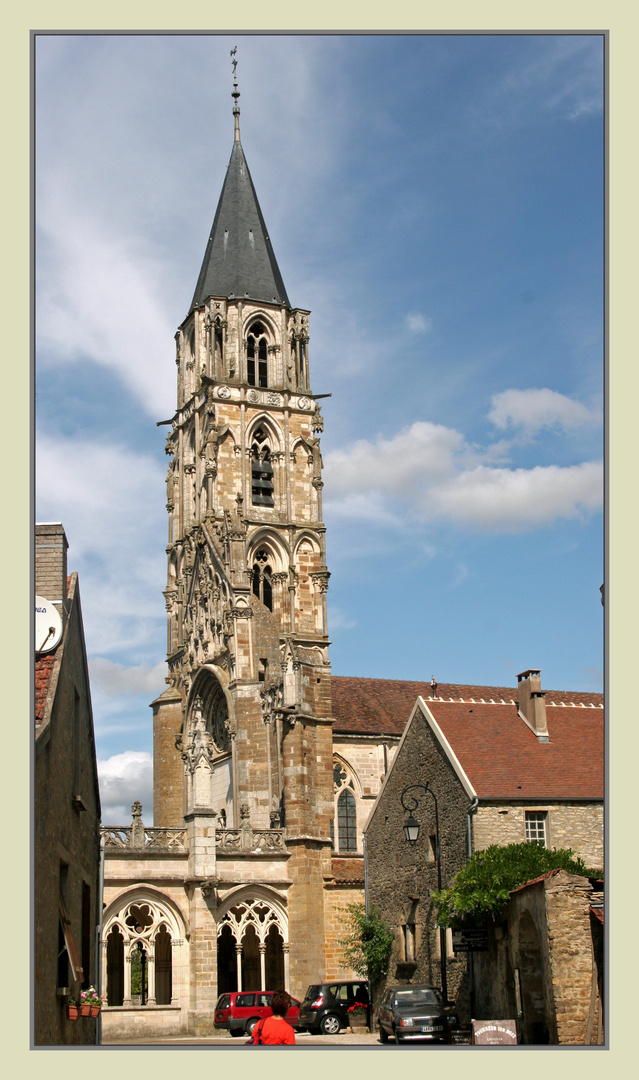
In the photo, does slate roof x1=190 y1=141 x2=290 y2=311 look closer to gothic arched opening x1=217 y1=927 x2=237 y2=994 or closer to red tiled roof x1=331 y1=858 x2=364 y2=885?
red tiled roof x1=331 y1=858 x2=364 y2=885

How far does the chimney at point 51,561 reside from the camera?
1370 centimetres

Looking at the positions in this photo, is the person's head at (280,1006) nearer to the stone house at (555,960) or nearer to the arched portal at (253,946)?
the stone house at (555,960)

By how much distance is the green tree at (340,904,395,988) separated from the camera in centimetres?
2819

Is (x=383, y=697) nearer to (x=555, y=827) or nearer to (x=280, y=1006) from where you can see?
(x=555, y=827)

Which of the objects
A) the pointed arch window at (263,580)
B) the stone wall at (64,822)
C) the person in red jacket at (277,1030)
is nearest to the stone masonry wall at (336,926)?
the pointed arch window at (263,580)

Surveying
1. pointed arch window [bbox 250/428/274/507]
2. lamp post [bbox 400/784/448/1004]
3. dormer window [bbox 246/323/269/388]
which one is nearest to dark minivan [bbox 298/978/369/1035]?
lamp post [bbox 400/784/448/1004]

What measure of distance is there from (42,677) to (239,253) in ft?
139

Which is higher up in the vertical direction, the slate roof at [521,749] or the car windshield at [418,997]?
the slate roof at [521,749]

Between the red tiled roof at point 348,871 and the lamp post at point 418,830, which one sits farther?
the red tiled roof at point 348,871

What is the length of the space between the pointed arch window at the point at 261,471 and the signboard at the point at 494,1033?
34.8 m

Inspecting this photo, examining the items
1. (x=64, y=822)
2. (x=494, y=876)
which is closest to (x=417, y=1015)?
(x=494, y=876)

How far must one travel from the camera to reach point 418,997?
21234 millimetres

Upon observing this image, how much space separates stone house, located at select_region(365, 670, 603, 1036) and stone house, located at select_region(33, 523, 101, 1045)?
369 inches

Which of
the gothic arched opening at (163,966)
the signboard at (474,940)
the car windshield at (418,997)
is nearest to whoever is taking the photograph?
the car windshield at (418,997)
